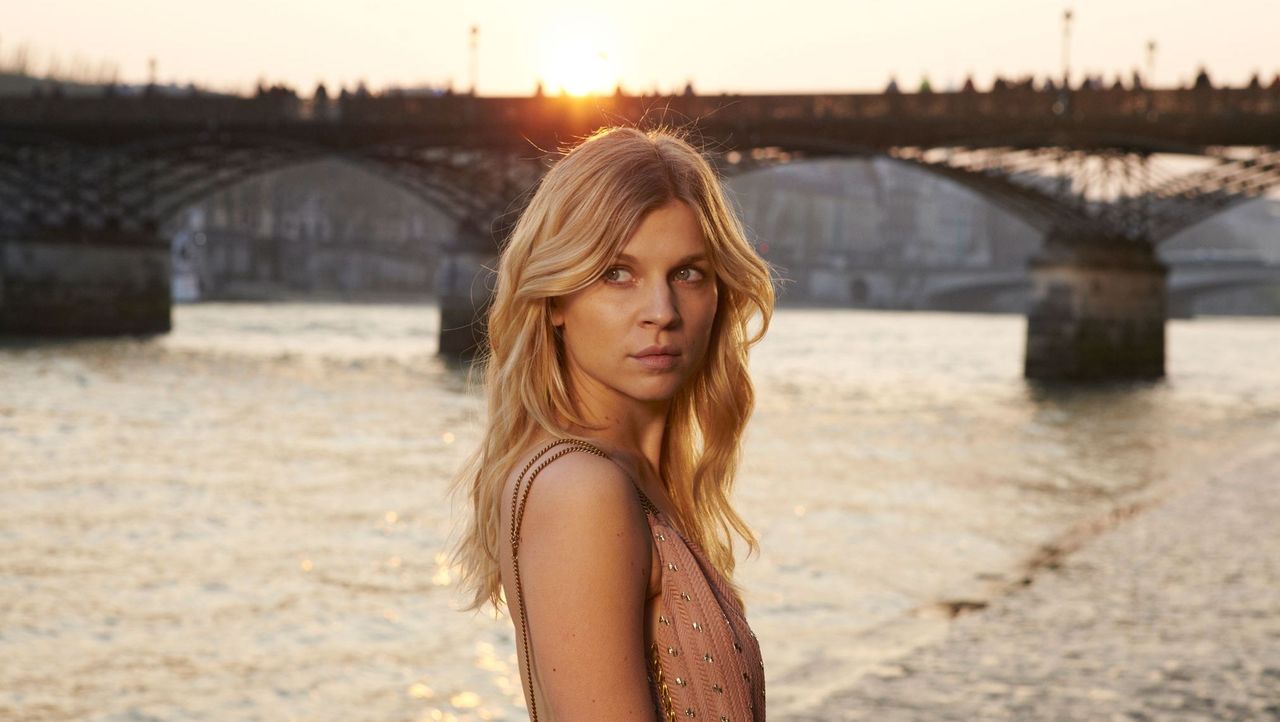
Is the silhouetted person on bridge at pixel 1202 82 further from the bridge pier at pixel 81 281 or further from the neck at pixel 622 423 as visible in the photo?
the neck at pixel 622 423

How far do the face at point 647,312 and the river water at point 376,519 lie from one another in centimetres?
334

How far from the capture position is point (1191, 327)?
305 ft

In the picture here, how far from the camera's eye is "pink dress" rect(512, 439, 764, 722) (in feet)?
5.42

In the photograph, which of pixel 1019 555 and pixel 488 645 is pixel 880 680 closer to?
pixel 488 645

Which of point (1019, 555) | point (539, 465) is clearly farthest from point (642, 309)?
point (1019, 555)

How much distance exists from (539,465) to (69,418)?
2273 centimetres

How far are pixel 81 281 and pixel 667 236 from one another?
47.7 meters

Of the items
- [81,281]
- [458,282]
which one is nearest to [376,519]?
[458,282]

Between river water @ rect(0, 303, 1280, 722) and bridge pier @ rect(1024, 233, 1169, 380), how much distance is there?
2.55m

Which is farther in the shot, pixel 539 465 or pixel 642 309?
pixel 642 309

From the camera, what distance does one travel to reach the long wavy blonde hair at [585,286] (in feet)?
5.73

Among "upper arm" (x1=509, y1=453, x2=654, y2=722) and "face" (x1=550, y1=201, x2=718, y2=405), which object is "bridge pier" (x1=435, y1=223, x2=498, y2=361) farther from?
"upper arm" (x1=509, y1=453, x2=654, y2=722)

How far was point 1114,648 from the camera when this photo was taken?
744 centimetres

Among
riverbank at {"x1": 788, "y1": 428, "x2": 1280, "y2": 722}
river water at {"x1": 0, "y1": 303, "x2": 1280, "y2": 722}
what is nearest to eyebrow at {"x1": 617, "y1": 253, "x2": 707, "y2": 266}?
river water at {"x1": 0, "y1": 303, "x2": 1280, "y2": 722}
